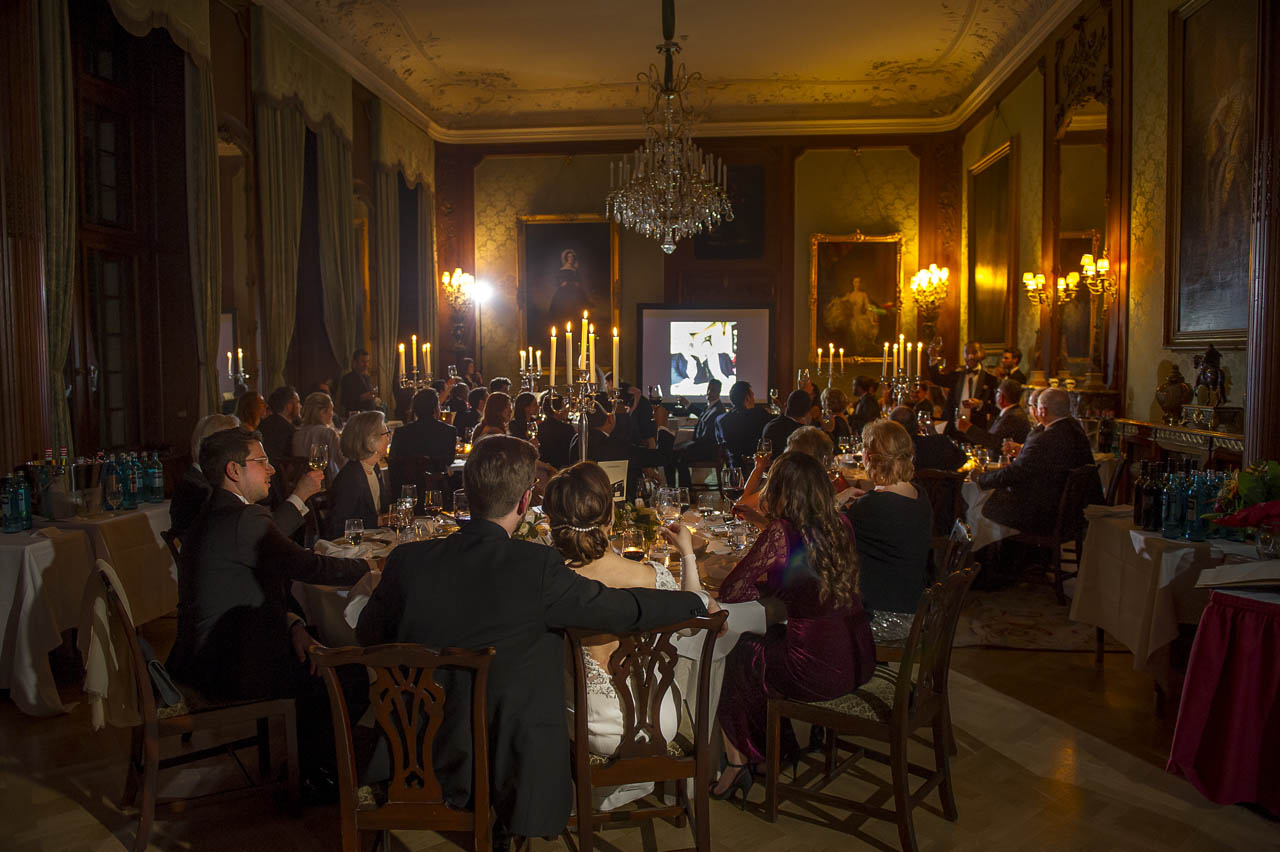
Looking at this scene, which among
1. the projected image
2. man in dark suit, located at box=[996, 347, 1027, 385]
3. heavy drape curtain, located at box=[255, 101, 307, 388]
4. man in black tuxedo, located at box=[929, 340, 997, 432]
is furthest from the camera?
the projected image

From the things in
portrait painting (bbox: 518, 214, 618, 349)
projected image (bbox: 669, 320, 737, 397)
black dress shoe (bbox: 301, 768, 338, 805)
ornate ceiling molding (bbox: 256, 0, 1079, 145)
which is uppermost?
ornate ceiling molding (bbox: 256, 0, 1079, 145)

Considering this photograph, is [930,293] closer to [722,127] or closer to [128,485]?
[722,127]

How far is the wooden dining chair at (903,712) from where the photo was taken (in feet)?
9.58

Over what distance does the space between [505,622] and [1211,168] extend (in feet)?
21.1

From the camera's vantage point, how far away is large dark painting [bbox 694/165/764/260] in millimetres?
13352

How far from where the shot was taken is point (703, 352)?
13555 mm

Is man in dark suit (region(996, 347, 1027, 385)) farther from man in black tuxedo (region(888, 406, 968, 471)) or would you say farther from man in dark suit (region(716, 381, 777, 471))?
man in black tuxedo (region(888, 406, 968, 471))

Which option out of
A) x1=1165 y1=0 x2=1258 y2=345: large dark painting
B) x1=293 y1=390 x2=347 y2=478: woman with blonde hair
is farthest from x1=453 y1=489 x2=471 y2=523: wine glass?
x1=1165 y1=0 x2=1258 y2=345: large dark painting

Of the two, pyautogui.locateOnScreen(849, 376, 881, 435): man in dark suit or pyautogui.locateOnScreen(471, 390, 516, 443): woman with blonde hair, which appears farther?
pyautogui.locateOnScreen(849, 376, 881, 435): man in dark suit

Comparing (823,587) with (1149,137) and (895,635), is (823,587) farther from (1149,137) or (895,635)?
(1149,137)

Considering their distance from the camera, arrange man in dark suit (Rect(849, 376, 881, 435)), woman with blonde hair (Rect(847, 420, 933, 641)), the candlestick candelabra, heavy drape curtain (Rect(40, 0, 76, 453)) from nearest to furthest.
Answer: woman with blonde hair (Rect(847, 420, 933, 641)), heavy drape curtain (Rect(40, 0, 76, 453)), man in dark suit (Rect(849, 376, 881, 435)), the candlestick candelabra

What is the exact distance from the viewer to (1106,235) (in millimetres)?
8070

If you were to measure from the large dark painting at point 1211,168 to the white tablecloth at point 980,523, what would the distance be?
1971 millimetres

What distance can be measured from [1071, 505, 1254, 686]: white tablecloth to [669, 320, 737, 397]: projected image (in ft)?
29.4
